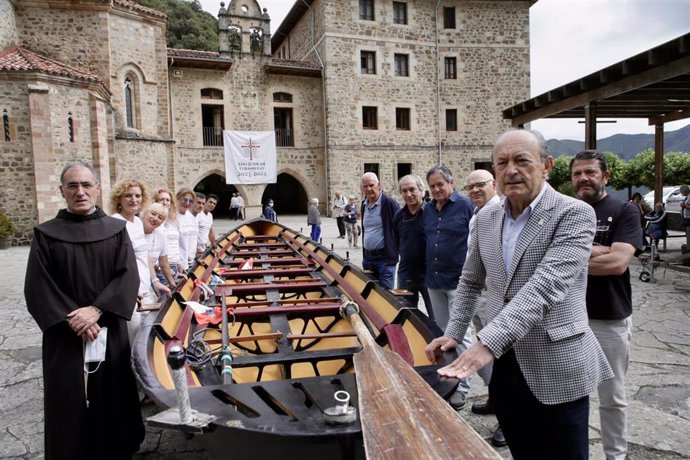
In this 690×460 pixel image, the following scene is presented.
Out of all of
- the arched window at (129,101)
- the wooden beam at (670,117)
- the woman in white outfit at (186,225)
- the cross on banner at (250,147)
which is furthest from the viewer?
the cross on banner at (250,147)

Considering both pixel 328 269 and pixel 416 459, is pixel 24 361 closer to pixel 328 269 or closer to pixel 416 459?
pixel 328 269

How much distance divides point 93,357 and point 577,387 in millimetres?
2282

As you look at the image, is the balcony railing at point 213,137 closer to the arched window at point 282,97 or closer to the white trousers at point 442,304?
the arched window at point 282,97

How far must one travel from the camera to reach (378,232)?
5.08 meters

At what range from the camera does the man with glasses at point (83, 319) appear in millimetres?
2396

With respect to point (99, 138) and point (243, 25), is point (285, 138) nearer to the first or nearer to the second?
point (243, 25)

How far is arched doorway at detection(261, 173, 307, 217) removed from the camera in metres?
26.0

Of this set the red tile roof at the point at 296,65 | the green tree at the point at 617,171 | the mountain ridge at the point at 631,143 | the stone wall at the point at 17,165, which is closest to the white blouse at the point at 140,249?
the stone wall at the point at 17,165

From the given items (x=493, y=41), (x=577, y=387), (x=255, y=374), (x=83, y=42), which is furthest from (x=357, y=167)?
(x=577, y=387)

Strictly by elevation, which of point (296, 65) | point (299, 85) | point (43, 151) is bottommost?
point (43, 151)

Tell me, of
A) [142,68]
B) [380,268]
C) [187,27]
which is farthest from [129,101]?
[187,27]

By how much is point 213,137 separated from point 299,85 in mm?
4416

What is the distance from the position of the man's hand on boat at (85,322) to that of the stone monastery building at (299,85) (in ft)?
41.5

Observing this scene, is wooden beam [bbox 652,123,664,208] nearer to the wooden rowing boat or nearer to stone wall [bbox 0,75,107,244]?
the wooden rowing boat
